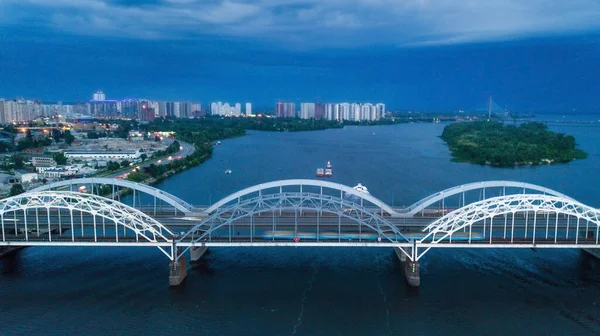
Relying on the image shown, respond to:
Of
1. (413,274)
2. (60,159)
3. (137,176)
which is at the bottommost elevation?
(413,274)

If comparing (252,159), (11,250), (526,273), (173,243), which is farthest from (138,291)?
(252,159)

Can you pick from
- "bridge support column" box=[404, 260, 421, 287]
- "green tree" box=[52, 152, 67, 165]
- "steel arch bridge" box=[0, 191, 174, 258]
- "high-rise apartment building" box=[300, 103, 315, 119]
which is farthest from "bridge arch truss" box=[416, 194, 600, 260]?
"high-rise apartment building" box=[300, 103, 315, 119]

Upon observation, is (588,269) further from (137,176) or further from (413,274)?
(137,176)

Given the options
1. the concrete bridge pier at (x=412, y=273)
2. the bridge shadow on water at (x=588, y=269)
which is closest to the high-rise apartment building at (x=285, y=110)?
the bridge shadow on water at (x=588, y=269)

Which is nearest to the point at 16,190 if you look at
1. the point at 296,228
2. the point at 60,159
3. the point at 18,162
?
the point at 18,162

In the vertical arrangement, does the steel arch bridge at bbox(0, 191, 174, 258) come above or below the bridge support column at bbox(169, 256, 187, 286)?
above

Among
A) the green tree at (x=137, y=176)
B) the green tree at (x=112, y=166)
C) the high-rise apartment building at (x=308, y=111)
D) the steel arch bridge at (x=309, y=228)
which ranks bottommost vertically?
the green tree at (x=137, y=176)

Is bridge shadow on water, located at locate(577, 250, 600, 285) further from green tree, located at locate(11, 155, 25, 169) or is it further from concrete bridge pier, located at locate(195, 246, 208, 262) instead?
green tree, located at locate(11, 155, 25, 169)

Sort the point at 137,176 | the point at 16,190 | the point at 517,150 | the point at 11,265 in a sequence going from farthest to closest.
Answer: the point at 517,150 → the point at 137,176 → the point at 16,190 → the point at 11,265

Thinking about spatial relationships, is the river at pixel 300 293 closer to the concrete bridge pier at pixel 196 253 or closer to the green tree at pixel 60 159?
the concrete bridge pier at pixel 196 253
